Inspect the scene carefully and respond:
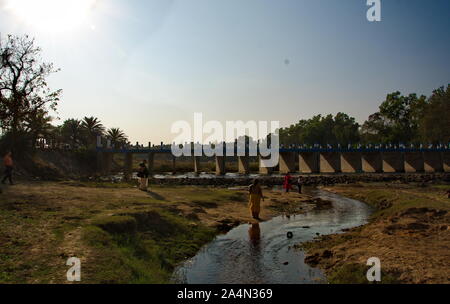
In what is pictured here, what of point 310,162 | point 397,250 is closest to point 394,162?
point 310,162

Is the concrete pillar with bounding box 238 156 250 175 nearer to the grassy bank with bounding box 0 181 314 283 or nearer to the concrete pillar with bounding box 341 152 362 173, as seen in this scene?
the concrete pillar with bounding box 341 152 362 173

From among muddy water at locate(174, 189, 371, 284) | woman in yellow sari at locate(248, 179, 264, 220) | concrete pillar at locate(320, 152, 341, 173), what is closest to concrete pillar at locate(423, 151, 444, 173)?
concrete pillar at locate(320, 152, 341, 173)

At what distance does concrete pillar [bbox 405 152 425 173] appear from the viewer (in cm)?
8512

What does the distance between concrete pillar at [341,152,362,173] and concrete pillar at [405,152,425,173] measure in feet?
38.5

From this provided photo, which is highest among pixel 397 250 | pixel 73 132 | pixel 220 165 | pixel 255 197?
pixel 73 132

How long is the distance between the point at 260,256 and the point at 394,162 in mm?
81379

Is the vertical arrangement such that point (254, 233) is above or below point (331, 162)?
below

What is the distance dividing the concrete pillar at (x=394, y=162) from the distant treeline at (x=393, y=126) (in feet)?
27.8

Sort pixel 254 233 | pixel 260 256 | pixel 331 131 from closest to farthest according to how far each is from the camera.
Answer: pixel 260 256, pixel 254 233, pixel 331 131

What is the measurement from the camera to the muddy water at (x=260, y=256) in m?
11.6

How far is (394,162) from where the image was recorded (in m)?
85.1

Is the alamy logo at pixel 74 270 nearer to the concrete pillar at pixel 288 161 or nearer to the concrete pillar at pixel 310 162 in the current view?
the concrete pillar at pixel 288 161

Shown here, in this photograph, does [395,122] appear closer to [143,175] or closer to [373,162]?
[373,162]
